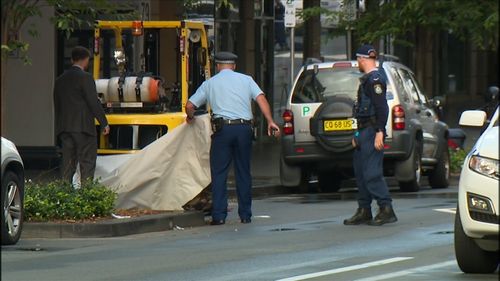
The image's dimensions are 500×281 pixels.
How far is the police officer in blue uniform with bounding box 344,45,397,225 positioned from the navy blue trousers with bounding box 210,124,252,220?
1.16 meters

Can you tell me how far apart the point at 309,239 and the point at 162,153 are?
97.0 inches

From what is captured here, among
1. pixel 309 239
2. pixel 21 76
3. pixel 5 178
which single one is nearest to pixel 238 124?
pixel 309 239

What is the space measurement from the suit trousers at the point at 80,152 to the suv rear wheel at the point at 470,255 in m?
5.61

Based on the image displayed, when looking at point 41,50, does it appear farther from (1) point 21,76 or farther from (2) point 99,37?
(2) point 99,37

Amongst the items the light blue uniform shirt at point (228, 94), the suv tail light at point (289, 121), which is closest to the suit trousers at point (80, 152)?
the light blue uniform shirt at point (228, 94)

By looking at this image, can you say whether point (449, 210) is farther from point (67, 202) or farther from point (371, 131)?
point (67, 202)

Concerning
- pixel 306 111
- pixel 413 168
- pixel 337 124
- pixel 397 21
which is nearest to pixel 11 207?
pixel 337 124

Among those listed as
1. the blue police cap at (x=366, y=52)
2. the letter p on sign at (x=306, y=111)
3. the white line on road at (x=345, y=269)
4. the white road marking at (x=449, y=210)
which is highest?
the blue police cap at (x=366, y=52)

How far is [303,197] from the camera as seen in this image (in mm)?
17984

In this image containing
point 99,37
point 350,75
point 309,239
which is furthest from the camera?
point 350,75

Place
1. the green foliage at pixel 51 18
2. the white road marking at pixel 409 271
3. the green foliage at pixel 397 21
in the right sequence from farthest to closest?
the green foliage at pixel 397 21
the green foliage at pixel 51 18
the white road marking at pixel 409 271

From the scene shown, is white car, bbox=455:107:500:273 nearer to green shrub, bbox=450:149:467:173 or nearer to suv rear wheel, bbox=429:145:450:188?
suv rear wheel, bbox=429:145:450:188

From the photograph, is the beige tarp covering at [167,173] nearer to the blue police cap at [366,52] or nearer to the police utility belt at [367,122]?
the police utility belt at [367,122]

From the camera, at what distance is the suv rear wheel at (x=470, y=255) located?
9391 mm
